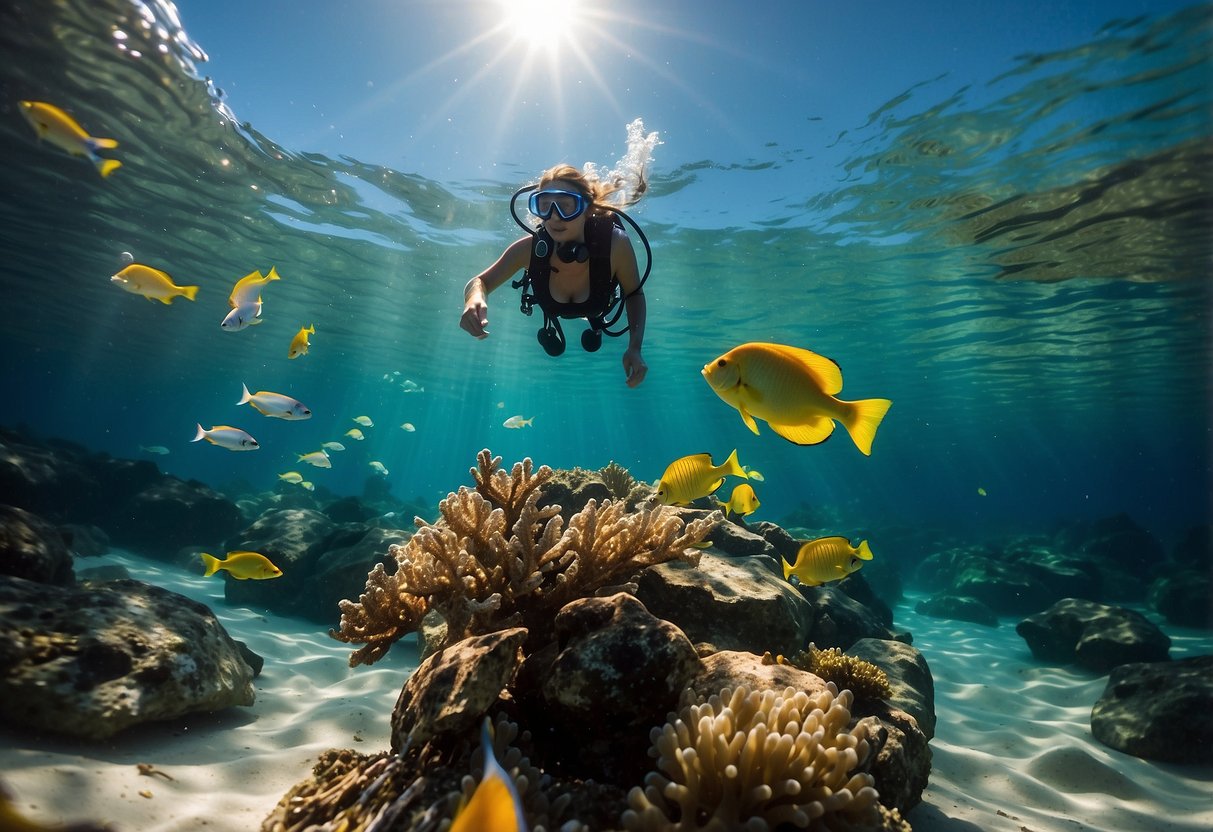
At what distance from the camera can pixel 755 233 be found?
17484mm

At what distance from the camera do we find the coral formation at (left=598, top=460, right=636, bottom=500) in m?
7.61

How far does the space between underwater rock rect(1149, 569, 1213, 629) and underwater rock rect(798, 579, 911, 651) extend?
1301 centimetres

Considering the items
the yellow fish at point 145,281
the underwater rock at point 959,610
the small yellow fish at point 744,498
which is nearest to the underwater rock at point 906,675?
the small yellow fish at point 744,498

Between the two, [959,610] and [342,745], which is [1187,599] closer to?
[959,610]

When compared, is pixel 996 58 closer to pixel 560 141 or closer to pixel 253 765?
pixel 560 141

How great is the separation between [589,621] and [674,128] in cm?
1331

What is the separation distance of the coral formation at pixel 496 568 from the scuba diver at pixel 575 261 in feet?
4.05

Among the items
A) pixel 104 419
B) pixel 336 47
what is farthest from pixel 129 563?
pixel 104 419

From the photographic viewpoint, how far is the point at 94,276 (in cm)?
2453

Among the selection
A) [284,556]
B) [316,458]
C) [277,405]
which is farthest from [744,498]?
[316,458]

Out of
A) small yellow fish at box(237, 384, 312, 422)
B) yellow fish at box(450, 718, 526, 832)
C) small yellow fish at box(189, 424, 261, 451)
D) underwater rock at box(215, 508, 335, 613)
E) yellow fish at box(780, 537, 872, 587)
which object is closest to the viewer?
yellow fish at box(450, 718, 526, 832)

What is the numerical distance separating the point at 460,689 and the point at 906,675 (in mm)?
5574

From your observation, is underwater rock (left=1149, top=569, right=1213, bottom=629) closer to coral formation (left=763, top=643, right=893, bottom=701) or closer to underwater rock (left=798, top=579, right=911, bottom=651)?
underwater rock (left=798, top=579, right=911, bottom=651)

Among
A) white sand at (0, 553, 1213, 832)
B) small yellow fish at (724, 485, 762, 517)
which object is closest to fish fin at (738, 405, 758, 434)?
white sand at (0, 553, 1213, 832)
